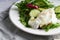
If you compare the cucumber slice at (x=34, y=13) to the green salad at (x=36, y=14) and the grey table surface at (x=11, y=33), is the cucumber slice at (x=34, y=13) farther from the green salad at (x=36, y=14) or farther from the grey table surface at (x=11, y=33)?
the grey table surface at (x=11, y=33)

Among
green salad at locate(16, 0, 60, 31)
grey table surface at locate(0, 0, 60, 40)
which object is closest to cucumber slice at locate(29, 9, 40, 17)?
green salad at locate(16, 0, 60, 31)

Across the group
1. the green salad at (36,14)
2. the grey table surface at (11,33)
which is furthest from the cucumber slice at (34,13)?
the grey table surface at (11,33)

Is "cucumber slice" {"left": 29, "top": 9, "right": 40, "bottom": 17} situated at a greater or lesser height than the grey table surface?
greater

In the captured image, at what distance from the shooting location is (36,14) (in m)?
0.92

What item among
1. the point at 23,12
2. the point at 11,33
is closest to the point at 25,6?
the point at 23,12

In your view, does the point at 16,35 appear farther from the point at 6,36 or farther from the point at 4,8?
the point at 4,8

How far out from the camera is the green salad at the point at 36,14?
857 mm

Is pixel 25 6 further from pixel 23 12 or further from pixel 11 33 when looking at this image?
pixel 11 33

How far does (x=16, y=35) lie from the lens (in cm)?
90

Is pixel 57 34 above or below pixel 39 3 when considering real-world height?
below

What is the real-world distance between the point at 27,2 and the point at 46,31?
10.2 inches

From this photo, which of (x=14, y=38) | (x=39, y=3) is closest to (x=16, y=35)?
(x=14, y=38)

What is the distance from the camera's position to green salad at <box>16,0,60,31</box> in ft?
2.81

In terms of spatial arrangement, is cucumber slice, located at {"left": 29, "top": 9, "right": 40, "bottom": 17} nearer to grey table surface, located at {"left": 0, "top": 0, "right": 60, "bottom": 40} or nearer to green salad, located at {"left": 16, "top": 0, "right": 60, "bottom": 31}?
green salad, located at {"left": 16, "top": 0, "right": 60, "bottom": 31}
